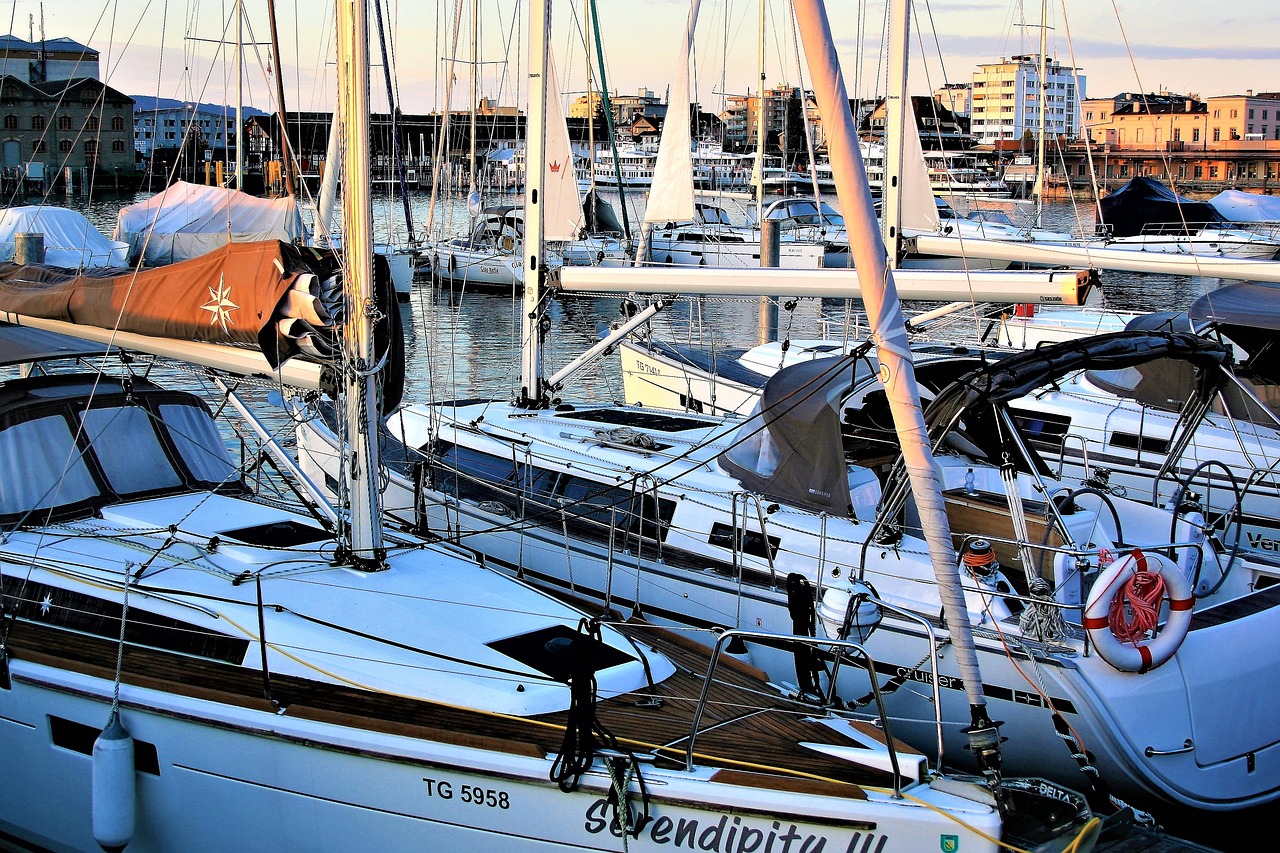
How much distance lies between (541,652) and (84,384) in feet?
16.5

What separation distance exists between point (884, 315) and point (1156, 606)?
12.7 feet

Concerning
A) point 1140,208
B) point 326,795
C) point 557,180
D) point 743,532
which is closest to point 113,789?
point 326,795

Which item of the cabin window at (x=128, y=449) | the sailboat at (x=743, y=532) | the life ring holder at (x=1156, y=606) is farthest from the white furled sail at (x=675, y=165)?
the life ring holder at (x=1156, y=606)

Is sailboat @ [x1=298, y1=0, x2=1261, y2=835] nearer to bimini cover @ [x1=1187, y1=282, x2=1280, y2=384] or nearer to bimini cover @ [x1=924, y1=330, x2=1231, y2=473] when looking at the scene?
bimini cover @ [x1=924, y1=330, x2=1231, y2=473]

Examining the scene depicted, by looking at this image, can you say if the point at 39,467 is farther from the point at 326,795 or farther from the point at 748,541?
the point at 748,541

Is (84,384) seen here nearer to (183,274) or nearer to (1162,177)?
(183,274)

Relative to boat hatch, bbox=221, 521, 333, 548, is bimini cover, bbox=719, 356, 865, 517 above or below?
above

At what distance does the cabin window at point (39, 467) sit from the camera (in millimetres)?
9461

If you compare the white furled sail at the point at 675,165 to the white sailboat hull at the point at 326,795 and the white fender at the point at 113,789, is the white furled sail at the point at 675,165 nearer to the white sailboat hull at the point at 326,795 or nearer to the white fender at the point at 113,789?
the white sailboat hull at the point at 326,795

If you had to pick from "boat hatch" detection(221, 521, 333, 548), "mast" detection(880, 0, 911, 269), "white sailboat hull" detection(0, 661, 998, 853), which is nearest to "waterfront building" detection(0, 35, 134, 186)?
"mast" detection(880, 0, 911, 269)

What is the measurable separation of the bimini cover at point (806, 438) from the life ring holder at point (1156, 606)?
8.13 feet

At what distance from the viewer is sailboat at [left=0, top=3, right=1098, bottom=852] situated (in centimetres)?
653

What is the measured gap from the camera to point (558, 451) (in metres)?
12.8

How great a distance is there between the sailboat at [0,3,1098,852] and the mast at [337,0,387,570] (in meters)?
0.02
